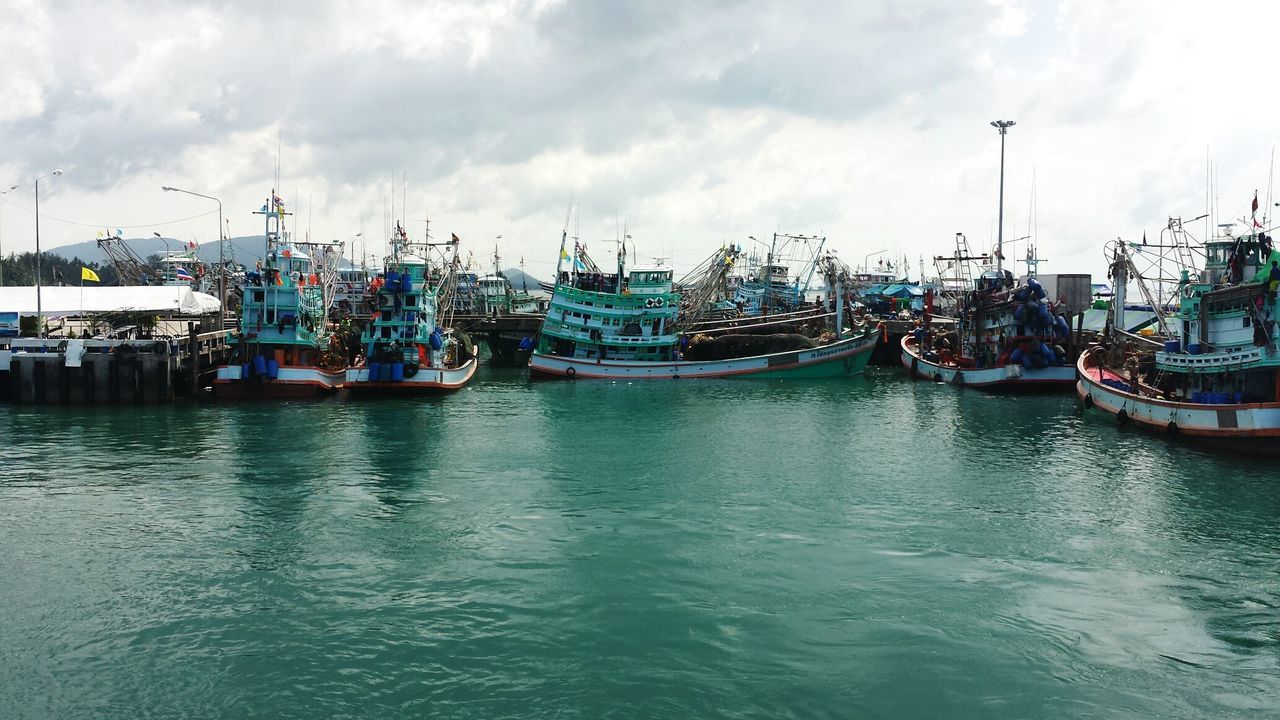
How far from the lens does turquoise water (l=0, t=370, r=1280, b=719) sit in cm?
1380

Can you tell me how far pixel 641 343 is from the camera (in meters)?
61.5

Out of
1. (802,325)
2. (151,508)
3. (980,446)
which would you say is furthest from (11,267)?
(980,446)

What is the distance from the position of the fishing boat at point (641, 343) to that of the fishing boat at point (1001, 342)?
20.5ft

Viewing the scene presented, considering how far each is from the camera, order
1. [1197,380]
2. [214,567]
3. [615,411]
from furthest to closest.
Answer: [615,411]
[1197,380]
[214,567]

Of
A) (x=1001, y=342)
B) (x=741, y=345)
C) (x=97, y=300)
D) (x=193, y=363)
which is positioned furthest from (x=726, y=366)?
(x=97, y=300)

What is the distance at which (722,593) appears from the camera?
17.5 m

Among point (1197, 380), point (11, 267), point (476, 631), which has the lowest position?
point (476, 631)

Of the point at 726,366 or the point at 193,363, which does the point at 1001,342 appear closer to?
the point at 726,366

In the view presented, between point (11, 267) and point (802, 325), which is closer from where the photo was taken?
point (802, 325)

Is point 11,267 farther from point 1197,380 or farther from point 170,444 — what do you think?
point 1197,380

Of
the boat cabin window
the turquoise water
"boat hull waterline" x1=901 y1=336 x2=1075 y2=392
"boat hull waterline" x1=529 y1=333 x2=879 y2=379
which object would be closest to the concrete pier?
the turquoise water

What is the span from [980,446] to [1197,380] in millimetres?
10440

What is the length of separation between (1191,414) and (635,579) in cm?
2646

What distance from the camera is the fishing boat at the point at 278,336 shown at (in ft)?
154
